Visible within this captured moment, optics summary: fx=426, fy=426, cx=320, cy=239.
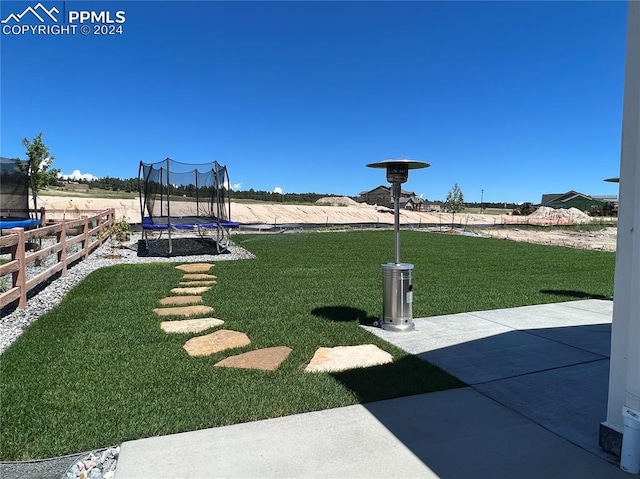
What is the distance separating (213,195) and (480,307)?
10.5 m

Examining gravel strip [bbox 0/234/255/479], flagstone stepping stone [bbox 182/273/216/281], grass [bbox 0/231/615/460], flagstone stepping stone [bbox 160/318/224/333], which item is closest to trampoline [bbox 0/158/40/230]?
gravel strip [bbox 0/234/255/479]

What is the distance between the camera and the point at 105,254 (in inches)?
414

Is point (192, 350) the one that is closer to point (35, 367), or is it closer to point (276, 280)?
point (35, 367)

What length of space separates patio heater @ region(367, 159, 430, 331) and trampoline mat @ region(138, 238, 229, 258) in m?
7.39

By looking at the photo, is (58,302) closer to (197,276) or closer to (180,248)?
(197,276)

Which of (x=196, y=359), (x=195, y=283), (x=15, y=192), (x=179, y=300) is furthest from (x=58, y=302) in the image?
(x=15, y=192)

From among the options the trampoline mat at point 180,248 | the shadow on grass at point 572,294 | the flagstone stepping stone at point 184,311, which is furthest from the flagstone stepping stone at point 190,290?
the shadow on grass at point 572,294

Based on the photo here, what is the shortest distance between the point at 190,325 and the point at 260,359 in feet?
4.49

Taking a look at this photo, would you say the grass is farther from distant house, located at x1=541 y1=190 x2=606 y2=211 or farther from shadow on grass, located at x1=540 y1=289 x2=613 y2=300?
distant house, located at x1=541 y1=190 x2=606 y2=211

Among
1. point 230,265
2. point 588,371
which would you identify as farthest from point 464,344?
point 230,265

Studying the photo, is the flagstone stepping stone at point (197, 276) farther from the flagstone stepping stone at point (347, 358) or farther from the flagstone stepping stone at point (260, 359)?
the flagstone stepping stone at point (347, 358)

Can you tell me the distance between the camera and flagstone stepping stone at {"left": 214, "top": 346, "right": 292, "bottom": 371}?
3543 millimetres

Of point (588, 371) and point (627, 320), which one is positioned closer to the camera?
point (627, 320)

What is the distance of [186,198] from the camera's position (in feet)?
49.1
